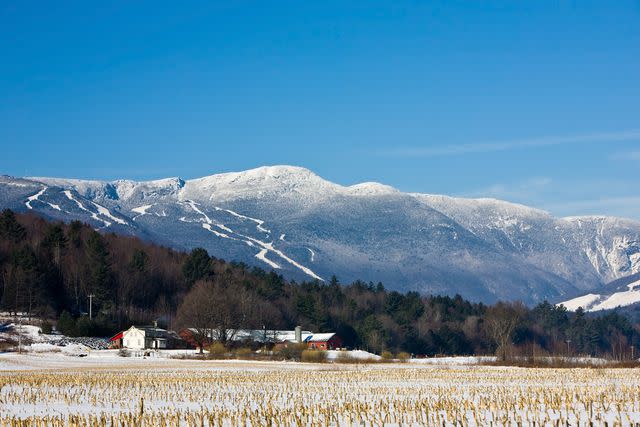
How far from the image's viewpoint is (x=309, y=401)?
43.1 metres

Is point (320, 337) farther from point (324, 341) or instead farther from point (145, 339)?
point (145, 339)

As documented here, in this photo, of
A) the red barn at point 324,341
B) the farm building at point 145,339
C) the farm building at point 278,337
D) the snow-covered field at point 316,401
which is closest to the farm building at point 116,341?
the farm building at point 145,339

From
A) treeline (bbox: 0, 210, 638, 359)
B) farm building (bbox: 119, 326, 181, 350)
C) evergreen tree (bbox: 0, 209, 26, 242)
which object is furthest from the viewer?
evergreen tree (bbox: 0, 209, 26, 242)

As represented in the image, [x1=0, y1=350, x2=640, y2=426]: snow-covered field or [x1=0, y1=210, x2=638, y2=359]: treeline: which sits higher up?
[x1=0, y1=210, x2=638, y2=359]: treeline

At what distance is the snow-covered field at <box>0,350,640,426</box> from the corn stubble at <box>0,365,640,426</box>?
0.07 m

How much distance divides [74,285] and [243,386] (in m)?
113

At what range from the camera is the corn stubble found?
109ft

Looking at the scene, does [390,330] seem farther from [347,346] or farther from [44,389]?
[44,389]

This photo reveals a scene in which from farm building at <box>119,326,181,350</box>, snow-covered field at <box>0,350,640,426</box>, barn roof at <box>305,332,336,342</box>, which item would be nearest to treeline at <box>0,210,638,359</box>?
farm building at <box>119,326,181,350</box>

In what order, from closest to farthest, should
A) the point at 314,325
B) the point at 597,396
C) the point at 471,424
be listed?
the point at 471,424 → the point at 597,396 → the point at 314,325

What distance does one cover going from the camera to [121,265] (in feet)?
588

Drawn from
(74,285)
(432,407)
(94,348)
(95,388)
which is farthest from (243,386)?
(74,285)

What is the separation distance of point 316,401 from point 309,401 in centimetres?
34

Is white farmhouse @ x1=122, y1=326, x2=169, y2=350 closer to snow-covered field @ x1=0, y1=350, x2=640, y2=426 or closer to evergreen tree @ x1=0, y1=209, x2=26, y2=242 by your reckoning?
evergreen tree @ x1=0, y1=209, x2=26, y2=242
